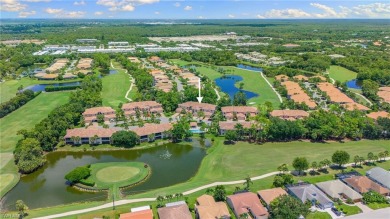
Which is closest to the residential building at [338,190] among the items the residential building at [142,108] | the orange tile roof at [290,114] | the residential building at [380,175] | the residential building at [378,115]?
the residential building at [380,175]

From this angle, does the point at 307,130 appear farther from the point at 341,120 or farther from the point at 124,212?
the point at 124,212

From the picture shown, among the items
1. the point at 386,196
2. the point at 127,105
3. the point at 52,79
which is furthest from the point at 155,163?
the point at 52,79

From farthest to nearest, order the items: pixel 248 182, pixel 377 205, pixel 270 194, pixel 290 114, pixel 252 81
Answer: pixel 252 81 → pixel 290 114 → pixel 248 182 → pixel 270 194 → pixel 377 205

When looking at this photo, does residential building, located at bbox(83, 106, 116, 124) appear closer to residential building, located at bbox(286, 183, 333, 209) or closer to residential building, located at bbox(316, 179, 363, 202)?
residential building, located at bbox(286, 183, 333, 209)

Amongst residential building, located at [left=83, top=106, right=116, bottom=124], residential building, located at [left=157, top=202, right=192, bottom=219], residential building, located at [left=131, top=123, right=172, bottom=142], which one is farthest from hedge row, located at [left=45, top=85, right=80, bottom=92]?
residential building, located at [left=157, top=202, right=192, bottom=219]

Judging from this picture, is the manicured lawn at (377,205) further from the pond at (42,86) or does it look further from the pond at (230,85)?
the pond at (42,86)

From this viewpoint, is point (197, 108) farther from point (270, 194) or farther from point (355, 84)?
point (355, 84)

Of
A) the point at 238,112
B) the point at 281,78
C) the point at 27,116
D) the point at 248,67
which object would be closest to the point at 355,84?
the point at 281,78
